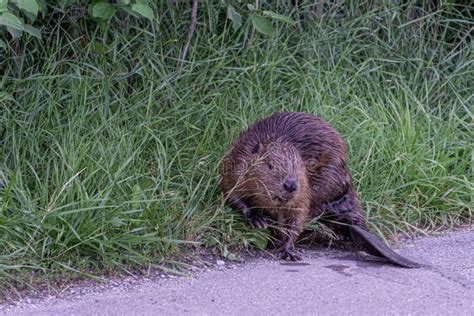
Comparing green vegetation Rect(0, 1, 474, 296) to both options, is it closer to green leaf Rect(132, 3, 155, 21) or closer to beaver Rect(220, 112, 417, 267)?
beaver Rect(220, 112, 417, 267)

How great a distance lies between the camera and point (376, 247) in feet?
15.5

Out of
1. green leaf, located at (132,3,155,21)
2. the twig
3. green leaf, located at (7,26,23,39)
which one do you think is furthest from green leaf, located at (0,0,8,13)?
the twig

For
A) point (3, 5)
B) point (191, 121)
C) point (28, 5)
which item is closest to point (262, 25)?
point (191, 121)

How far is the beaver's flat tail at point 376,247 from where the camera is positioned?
15.2 ft

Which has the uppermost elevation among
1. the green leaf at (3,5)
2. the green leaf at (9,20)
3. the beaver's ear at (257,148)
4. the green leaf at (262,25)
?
the green leaf at (3,5)

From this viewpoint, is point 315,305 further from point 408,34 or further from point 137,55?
point 408,34

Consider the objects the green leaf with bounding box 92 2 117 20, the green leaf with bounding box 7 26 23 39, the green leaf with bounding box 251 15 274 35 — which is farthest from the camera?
the green leaf with bounding box 251 15 274 35

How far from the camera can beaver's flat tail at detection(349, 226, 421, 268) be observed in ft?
15.2

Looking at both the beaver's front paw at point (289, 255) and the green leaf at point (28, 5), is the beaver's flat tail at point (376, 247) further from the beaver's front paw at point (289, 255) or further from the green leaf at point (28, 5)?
the green leaf at point (28, 5)

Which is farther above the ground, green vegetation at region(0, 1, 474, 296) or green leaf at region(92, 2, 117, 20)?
green leaf at region(92, 2, 117, 20)

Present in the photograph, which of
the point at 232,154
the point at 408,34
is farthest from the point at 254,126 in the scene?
the point at 408,34

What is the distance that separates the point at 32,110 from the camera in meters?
5.48

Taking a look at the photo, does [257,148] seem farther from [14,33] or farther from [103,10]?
[14,33]

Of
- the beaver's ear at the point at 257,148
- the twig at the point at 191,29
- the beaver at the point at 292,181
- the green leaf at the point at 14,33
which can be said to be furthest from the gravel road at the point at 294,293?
the twig at the point at 191,29
